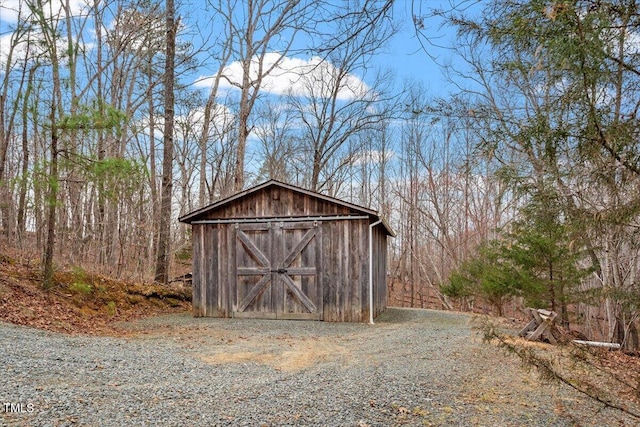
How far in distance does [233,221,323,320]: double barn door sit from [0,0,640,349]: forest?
2840mm

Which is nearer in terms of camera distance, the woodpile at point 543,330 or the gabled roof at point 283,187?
the woodpile at point 543,330

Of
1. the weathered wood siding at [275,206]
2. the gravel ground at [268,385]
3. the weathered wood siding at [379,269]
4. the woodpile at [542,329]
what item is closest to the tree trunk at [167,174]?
the weathered wood siding at [275,206]

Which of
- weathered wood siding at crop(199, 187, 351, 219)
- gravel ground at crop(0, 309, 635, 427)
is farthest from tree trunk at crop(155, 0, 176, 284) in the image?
gravel ground at crop(0, 309, 635, 427)

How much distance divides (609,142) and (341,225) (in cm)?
702

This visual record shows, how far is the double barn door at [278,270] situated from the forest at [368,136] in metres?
2.84

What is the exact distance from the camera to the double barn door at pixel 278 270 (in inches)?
394

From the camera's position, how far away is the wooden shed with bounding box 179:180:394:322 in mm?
9812

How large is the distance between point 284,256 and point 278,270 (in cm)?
35

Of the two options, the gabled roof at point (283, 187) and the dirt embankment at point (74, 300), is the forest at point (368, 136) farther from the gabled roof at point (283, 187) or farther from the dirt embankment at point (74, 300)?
the gabled roof at point (283, 187)

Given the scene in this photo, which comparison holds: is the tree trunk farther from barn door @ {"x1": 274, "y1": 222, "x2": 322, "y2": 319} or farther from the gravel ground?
the gravel ground

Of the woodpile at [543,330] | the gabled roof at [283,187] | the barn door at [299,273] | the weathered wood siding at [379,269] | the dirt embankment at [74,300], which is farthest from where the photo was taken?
the weathered wood siding at [379,269]

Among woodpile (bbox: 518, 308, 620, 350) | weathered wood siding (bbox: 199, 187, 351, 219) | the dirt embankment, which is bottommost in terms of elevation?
woodpile (bbox: 518, 308, 620, 350)

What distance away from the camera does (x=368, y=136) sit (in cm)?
2292

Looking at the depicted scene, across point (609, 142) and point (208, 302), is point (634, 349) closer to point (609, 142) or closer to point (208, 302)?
point (609, 142)
